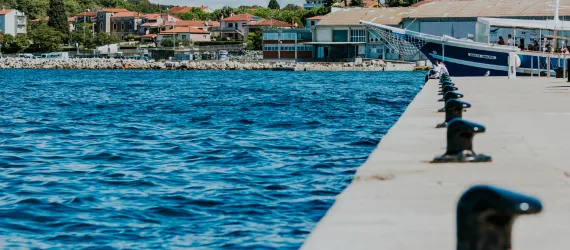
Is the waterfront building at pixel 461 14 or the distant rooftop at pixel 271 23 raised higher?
the distant rooftop at pixel 271 23

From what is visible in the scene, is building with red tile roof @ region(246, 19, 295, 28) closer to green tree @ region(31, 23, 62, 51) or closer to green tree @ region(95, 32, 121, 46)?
green tree @ region(95, 32, 121, 46)

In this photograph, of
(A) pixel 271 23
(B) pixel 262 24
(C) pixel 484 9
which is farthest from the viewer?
(B) pixel 262 24

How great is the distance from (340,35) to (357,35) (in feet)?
8.09

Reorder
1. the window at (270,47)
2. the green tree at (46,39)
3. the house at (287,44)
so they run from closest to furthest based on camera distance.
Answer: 1. the house at (287,44)
2. the window at (270,47)
3. the green tree at (46,39)

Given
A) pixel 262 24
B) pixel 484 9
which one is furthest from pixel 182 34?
pixel 484 9

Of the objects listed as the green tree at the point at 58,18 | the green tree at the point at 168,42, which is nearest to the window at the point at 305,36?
the green tree at the point at 168,42

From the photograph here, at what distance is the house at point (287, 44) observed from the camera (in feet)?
→ 440

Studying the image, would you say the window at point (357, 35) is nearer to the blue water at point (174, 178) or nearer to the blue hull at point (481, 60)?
the blue hull at point (481, 60)

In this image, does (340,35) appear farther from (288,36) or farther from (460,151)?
(460,151)

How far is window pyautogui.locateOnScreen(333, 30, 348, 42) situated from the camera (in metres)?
126

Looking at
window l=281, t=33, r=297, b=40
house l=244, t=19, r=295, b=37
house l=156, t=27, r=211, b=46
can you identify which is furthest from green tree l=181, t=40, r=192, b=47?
window l=281, t=33, r=297, b=40

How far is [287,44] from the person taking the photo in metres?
136

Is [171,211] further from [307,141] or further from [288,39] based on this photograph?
[288,39]

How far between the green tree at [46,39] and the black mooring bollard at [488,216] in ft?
587
